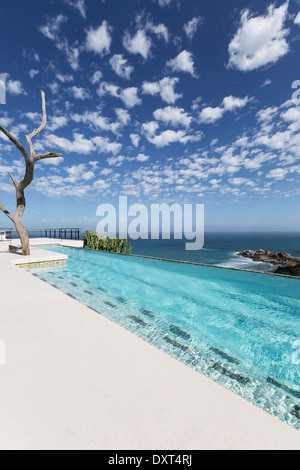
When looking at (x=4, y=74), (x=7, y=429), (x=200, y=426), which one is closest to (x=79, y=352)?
(x=7, y=429)

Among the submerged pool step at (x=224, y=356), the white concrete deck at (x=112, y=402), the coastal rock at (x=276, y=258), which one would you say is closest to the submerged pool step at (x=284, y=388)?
the submerged pool step at (x=224, y=356)

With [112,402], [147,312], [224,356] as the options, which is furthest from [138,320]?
[112,402]

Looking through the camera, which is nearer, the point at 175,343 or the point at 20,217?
the point at 175,343

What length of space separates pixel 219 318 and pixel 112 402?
9.46 ft

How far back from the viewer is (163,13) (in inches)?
344

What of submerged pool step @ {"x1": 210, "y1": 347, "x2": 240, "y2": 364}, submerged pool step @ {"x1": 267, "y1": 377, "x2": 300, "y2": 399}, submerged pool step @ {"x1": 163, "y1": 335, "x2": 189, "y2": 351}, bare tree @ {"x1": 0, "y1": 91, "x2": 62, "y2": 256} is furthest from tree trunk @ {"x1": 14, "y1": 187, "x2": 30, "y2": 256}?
submerged pool step @ {"x1": 267, "y1": 377, "x2": 300, "y2": 399}

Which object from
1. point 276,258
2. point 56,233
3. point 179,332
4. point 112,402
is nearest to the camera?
point 112,402

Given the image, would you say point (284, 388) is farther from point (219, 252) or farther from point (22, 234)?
point (219, 252)

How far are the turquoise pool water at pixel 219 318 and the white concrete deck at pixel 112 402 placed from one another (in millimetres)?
634

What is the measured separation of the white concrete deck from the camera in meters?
1.15

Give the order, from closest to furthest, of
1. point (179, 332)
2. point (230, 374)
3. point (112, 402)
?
point (112, 402) → point (230, 374) → point (179, 332)

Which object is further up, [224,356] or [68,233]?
[68,233]

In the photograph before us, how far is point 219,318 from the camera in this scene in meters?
3.75

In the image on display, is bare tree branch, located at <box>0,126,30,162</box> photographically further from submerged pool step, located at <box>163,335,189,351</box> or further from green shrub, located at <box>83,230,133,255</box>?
submerged pool step, located at <box>163,335,189,351</box>
